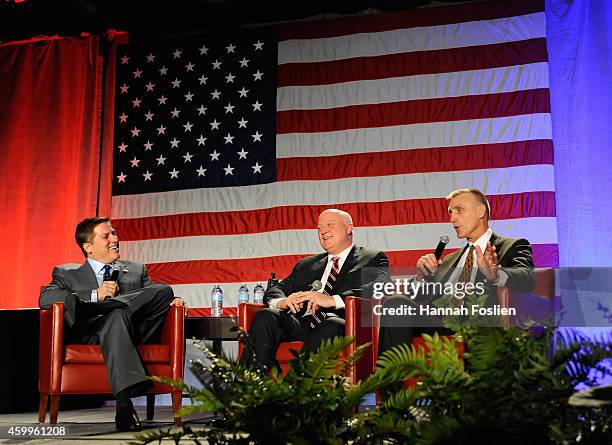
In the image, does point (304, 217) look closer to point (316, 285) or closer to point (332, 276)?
point (332, 276)

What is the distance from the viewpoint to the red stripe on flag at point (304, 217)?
518cm

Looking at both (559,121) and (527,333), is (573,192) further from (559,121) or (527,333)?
(527,333)

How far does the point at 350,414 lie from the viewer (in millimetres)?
1023

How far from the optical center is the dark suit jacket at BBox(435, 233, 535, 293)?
11.9ft

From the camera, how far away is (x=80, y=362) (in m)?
4.09

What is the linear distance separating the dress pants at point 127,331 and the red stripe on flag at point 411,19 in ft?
7.90

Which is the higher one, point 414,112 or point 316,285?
point 414,112

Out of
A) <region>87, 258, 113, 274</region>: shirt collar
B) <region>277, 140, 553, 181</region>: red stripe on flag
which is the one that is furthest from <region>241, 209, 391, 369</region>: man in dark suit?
<region>277, 140, 553, 181</region>: red stripe on flag

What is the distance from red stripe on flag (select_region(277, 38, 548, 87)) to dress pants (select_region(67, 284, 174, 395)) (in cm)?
215

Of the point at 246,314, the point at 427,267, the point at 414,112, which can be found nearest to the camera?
the point at 427,267

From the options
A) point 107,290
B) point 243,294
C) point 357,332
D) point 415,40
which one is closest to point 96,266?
point 107,290

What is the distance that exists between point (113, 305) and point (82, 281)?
0.45 m

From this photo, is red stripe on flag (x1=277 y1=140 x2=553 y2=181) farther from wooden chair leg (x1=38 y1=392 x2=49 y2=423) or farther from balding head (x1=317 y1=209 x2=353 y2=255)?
wooden chair leg (x1=38 y1=392 x2=49 y2=423)

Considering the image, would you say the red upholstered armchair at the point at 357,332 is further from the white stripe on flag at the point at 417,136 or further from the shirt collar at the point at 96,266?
the white stripe on flag at the point at 417,136
